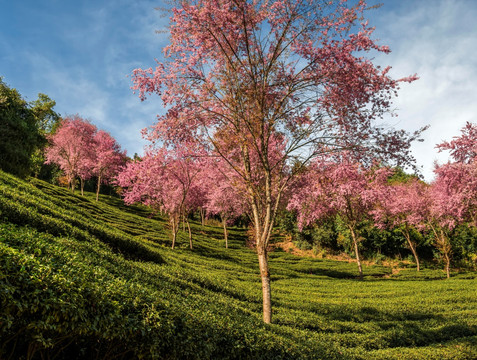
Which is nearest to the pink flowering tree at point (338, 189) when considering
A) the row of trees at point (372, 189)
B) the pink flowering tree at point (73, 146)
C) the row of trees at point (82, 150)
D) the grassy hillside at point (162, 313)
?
the row of trees at point (372, 189)

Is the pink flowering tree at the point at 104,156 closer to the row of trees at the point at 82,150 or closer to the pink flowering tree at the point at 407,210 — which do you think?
the row of trees at the point at 82,150

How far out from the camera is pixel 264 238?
28.2 ft

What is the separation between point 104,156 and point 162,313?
140ft

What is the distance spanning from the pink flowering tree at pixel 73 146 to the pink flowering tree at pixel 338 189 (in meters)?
35.0

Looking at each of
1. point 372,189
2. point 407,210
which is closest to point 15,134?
point 372,189

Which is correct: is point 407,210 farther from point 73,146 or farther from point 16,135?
point 73,146

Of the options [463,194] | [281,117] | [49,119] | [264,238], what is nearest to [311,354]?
[264,238]

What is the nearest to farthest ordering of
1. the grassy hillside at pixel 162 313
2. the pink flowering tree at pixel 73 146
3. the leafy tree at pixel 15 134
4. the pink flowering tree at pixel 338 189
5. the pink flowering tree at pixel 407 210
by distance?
the grassy hillside at pixel 162 313 < the pink flowering tree at pixel 338 189 < the leafy tree at pixel 15 134 < the pink flowering tree at pixel 407 210 < the pink flowering tree at pixel 73 146

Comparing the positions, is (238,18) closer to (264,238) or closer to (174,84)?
(174,84)

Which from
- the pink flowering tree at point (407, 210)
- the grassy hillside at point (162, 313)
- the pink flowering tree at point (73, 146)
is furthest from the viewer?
the pink flowering tree at point (73, 146)

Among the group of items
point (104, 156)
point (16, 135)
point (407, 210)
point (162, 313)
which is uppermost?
point (104, 156)

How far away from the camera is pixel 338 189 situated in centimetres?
1673

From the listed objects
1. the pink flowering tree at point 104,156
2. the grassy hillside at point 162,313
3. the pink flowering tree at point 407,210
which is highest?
the pink flowering tree at point 104,156

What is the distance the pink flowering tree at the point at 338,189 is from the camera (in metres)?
10.4
